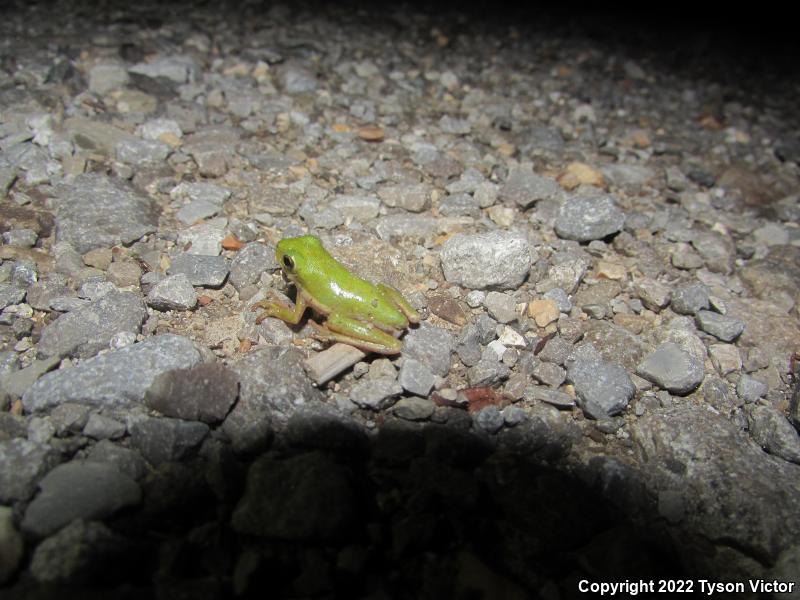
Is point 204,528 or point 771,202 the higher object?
point 771,202

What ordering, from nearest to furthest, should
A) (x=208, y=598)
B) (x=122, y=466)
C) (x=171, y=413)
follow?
(x=208, y=598)
(x=122, y=466)
(x=171, y=413)

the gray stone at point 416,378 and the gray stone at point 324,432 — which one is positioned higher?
the gray stone at point 416,378

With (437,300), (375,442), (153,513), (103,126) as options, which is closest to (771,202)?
(437,300)

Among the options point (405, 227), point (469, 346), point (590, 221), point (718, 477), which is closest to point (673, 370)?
point (718, 477)

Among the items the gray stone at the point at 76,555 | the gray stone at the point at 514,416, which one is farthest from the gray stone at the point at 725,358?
the gray stone at the point at 76,555

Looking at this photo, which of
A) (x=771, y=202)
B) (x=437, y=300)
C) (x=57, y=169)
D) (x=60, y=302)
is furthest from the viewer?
(x=771, y=202)

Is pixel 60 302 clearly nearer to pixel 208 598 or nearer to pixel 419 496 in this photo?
pixel 208 598

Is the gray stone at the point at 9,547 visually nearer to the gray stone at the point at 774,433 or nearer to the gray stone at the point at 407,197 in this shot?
the gray stone at the point at 407,197
